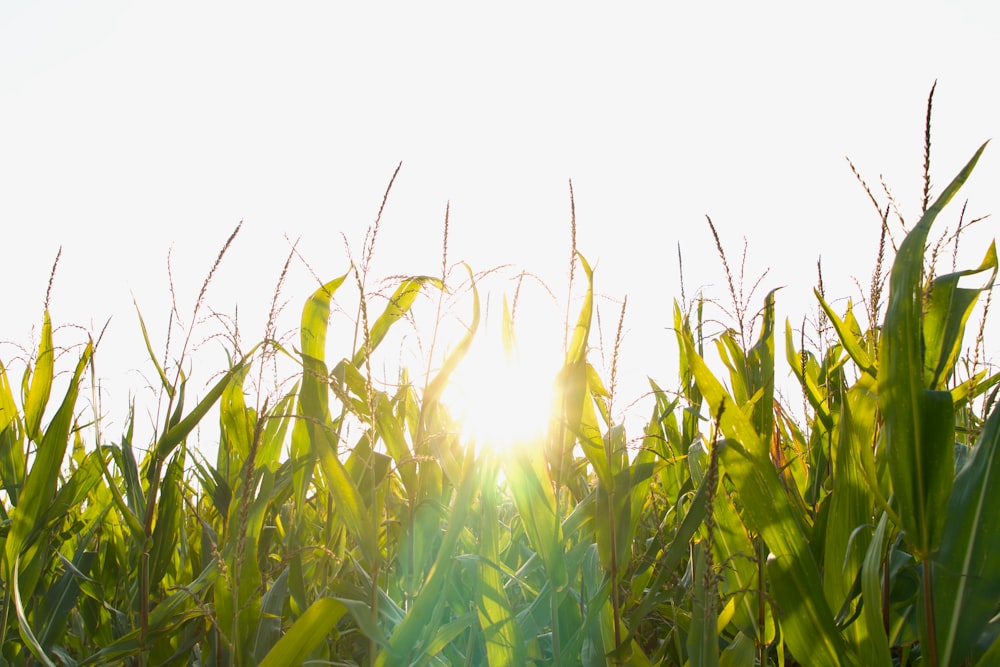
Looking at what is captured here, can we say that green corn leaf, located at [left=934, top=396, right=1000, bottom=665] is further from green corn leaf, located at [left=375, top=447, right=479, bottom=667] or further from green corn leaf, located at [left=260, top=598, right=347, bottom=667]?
green corn leaf, located at [left=260, top=598, right=347, bottom=667]

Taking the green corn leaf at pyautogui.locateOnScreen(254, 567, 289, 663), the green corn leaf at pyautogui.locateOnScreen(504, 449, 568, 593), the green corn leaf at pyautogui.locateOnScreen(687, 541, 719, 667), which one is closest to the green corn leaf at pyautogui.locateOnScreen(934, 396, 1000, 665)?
the green corn leaf at pyautogui.locateOnScreen(687, 541, 719, 667)

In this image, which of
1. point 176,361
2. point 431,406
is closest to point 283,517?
point 176,361

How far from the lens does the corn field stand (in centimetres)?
108

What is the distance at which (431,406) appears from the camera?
150 centimetres

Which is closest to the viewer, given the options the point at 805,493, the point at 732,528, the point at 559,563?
the point at 559,563

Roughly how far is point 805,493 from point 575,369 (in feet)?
2.27

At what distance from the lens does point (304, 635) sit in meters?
1.10

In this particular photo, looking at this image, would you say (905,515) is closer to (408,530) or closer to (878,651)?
(878,651)

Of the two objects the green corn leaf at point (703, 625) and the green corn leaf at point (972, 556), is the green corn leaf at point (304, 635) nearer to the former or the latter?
the green corn leaf at point (703, 625)

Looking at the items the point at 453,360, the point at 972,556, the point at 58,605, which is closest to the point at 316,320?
the point at 453,360

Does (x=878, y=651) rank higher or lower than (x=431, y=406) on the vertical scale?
lower

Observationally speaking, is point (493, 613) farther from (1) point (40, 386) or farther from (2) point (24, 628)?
(1) point (40, 386)

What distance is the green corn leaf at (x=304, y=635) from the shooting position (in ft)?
3.56

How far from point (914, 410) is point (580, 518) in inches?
23.9
